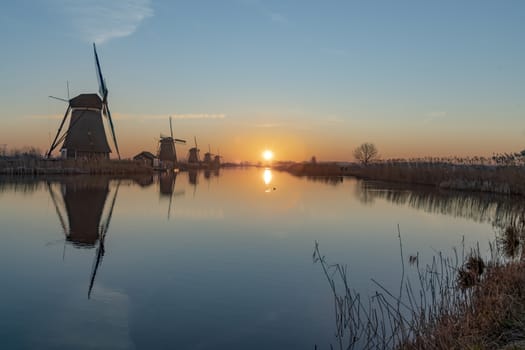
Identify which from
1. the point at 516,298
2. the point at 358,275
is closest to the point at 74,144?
the point at 358,275

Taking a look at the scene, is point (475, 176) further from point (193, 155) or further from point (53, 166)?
point (193, 155)

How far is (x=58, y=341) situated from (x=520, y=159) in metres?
23.4

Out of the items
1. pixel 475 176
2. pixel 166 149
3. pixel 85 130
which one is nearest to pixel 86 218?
pixel 475 176

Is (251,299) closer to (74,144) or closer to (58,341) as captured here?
(58,341)

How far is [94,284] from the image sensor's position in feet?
17.1

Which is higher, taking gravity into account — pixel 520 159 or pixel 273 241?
pixel 520 159

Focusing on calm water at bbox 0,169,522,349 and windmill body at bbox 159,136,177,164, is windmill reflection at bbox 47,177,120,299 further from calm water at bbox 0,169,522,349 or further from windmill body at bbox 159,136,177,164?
windmill body at bbox 159,136,177,164

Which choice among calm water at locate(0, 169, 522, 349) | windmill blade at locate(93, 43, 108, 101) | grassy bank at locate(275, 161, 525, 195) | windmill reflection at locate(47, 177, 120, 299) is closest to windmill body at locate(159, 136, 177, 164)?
windmill blade at locate(93, 43, 108, 101)

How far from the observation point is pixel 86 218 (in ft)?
34.2

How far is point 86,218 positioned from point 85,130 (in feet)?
79.8

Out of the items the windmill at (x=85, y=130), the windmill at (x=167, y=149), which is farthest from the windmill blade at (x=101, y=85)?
the windmill at (x=167, y=149)

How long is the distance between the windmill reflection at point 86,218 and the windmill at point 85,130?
17.0 metres

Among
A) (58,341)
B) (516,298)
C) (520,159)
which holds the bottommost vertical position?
(58,341)

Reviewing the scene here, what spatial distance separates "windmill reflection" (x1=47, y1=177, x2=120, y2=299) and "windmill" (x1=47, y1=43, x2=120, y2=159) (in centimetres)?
1701
